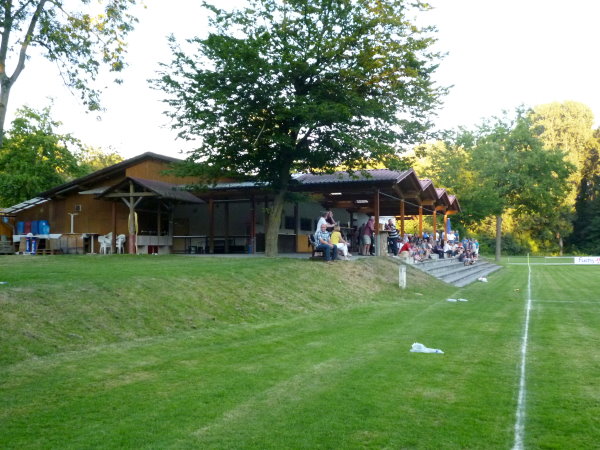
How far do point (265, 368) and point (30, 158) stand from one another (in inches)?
1249

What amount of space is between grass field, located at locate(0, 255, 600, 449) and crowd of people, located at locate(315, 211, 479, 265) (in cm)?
397

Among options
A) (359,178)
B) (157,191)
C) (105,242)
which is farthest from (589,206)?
(105,242)

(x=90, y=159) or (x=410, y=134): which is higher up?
(x=90, y=159)

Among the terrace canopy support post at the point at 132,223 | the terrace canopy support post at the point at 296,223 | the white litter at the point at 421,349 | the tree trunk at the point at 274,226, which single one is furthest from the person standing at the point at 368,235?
the white litter at the point at 421,349

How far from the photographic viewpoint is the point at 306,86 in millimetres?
17547

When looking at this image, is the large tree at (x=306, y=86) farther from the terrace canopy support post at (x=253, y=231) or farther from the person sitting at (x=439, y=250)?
the person sitting at (x=439, y=250)

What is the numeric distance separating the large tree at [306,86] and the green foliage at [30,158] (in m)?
18.6

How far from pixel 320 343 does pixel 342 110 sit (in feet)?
31.2

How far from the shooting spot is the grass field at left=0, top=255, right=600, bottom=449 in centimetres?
446

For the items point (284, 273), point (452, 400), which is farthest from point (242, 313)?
point (452, 400)

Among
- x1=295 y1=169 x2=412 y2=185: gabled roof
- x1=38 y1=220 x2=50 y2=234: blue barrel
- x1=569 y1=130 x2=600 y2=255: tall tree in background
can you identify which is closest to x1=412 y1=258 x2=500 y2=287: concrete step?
x1=295 y1=169 x2=412 y2=185: gabled roof

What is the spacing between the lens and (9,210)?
2775cm

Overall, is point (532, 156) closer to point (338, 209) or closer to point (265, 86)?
point (338, 209)

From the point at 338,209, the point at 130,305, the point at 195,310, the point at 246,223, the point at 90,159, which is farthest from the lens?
the point at 90,159
